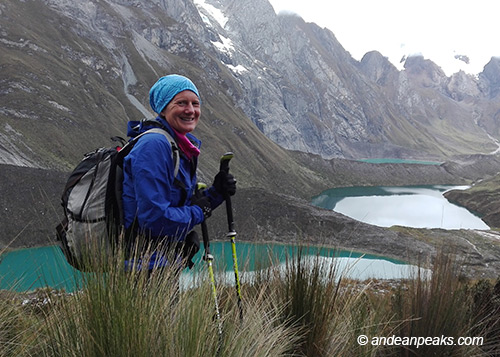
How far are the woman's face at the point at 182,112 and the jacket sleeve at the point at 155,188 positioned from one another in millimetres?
315

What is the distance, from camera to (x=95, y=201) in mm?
2145

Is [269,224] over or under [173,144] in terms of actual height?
under

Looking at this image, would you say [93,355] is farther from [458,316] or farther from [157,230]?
[458,316]

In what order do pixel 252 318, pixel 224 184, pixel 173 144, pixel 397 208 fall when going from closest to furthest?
pixel 252 318
pixel 173 144
pixel 224 184
pixel 397 208

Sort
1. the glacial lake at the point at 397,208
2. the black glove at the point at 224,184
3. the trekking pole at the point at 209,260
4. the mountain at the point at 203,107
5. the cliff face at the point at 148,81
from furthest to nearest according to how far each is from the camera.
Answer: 1. the glacial lake at the point at 397,208
2. the cliff face at the point at 148,81
3. the mountain at the point at 203,107
4. the black glove at the point at 224,184
5. the trekking pole at the point at 209,260

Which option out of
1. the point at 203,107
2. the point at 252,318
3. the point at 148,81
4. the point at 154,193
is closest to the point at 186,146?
the point at 154,193

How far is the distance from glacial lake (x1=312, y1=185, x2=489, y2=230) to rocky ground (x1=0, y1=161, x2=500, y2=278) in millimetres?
5083

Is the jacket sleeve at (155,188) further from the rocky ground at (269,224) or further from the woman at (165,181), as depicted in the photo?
the rocky ground at (269,224)

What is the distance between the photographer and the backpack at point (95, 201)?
82.0 inches

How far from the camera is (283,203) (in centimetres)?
4578

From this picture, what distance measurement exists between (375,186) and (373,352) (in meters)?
115

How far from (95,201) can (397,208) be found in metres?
75.4

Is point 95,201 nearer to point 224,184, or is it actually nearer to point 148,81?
point 224,184

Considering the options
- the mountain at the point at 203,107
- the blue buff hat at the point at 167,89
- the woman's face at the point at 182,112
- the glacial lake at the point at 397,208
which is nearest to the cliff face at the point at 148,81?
the mountain at the point at 203,107
